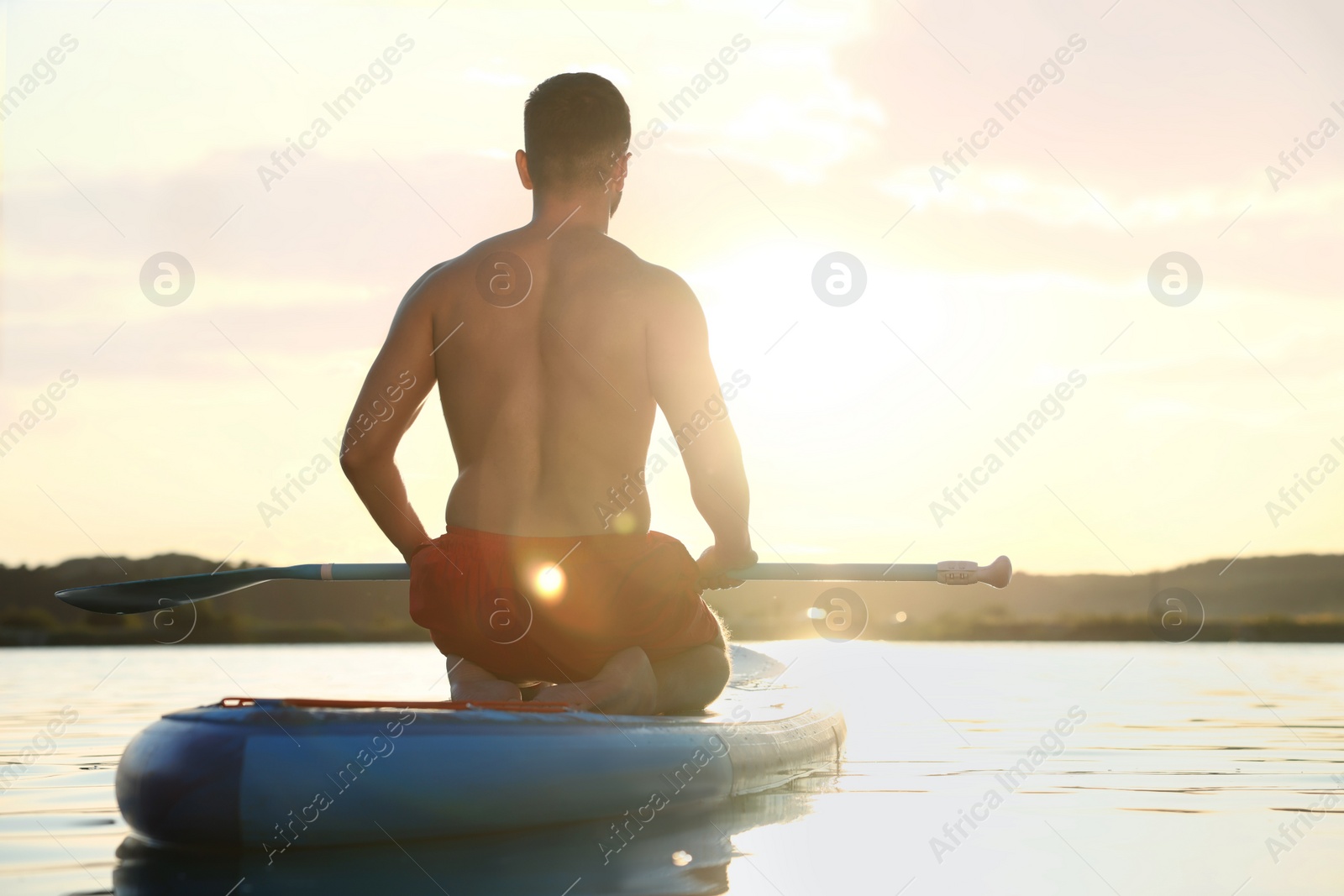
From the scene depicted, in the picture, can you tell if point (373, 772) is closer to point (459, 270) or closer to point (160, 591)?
point (459, 270)

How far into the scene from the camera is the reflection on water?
3191 mm

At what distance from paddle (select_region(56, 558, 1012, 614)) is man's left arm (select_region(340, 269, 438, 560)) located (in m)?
0.98

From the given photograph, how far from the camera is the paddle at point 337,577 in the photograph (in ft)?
17.3

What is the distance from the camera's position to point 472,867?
136 inches

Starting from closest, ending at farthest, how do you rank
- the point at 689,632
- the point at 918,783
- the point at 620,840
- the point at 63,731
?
1. the point at 620,840
2. the point at 689,632
3. the point at 918,783
4. the point at 63,731

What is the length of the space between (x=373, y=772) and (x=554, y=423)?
1.18 metres

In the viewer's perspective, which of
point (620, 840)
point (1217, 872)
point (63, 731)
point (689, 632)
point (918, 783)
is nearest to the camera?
point (1217, 872)

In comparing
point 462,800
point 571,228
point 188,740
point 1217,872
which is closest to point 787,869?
Result: point 462,800

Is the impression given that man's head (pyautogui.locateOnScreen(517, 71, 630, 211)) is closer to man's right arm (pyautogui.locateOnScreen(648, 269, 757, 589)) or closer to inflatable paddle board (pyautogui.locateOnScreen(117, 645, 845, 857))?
man's right arm (pyautogui.locateOnScreen(648, 269, 757, 589))

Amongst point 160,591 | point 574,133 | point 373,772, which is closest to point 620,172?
point 574,133

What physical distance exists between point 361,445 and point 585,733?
1.20 m

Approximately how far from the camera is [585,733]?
4.05 m

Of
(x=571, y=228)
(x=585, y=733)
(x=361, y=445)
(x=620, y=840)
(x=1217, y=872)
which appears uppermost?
(x=571, y=228)

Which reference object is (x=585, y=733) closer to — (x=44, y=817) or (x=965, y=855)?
(x=965, y=855)
